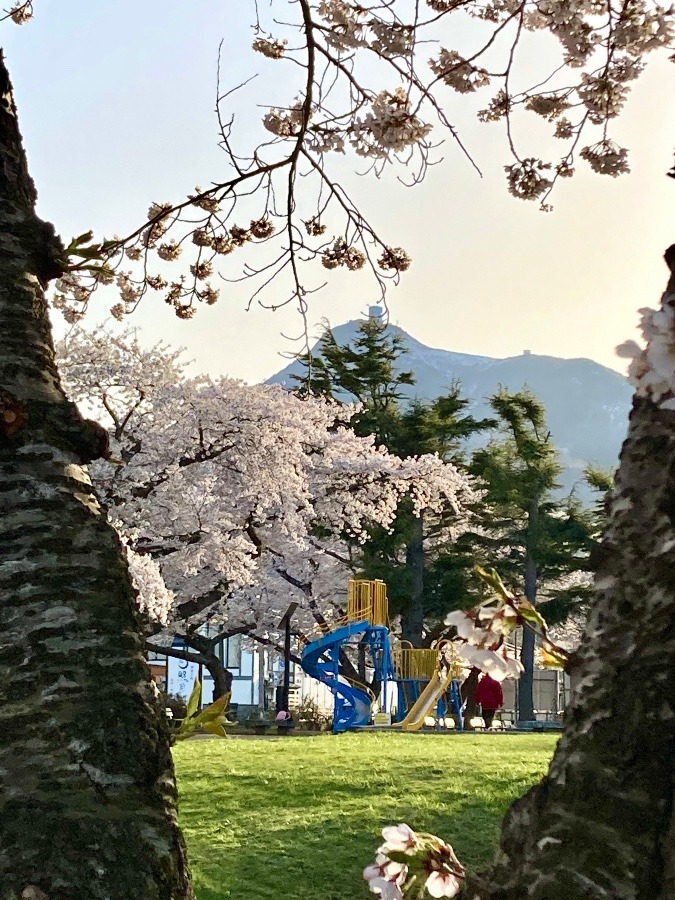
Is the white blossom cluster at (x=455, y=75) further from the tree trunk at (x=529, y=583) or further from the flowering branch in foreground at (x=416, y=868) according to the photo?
the tree trunk at (x=529, y=583)

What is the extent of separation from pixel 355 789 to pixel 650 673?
222 inches

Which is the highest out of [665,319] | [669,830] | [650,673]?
[665,319]

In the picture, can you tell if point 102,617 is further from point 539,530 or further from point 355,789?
point 539,530

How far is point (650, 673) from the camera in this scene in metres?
1.00

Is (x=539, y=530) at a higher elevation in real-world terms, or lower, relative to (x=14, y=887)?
higher

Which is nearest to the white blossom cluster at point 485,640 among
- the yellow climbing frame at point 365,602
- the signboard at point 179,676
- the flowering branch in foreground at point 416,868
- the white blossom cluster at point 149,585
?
the flowering branch in foreground at point 416,868

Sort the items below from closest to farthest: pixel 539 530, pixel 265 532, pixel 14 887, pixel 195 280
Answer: pixel 14 887 → pixel 195 280 → pixel 265 532 → pixel 539 530

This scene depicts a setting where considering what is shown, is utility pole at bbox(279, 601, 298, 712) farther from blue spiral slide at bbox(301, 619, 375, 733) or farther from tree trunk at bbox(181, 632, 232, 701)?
tree trunk at bbox(181, 632, 232, 701)

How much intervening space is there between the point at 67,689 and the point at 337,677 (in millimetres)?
17080

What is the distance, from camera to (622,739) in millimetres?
1000

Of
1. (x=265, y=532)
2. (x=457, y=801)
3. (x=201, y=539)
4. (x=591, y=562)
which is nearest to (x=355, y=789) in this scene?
(x=457, y=801)

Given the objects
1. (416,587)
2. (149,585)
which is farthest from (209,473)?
(416,587)

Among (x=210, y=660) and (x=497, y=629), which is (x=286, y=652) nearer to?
(x=210, y=660)

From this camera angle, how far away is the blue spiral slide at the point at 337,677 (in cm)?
1747
